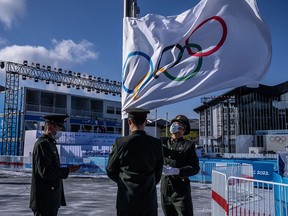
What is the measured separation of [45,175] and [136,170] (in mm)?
1140

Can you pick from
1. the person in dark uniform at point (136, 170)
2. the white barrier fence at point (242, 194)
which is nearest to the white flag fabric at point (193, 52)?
the white barrier fence at point (242, 194)

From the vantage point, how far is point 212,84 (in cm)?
596

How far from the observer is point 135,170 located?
3.47 meters

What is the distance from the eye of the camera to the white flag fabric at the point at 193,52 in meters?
5.90

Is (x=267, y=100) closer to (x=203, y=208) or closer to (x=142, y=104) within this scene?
(x=203, y=208)

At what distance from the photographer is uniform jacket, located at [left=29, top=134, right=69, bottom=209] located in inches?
155

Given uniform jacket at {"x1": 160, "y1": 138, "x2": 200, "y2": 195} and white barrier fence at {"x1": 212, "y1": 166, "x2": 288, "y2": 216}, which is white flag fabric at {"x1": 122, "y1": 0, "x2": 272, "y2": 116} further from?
white barrier fence at {"x1": 212, "y1": 166, "x2": 288, "y2": 216}

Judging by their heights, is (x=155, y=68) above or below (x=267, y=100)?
below

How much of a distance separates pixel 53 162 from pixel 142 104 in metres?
2.25

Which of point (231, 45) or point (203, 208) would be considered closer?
point (231, 45)

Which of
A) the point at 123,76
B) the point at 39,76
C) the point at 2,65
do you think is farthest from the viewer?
the point at 39,76

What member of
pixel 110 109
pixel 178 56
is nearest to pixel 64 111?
pixel 110 109

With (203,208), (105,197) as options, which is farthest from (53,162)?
(105,197)

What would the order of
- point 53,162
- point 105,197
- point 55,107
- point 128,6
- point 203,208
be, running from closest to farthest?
point 53,162, point 128,6, point 203,208, point 105,197, point 55,107
